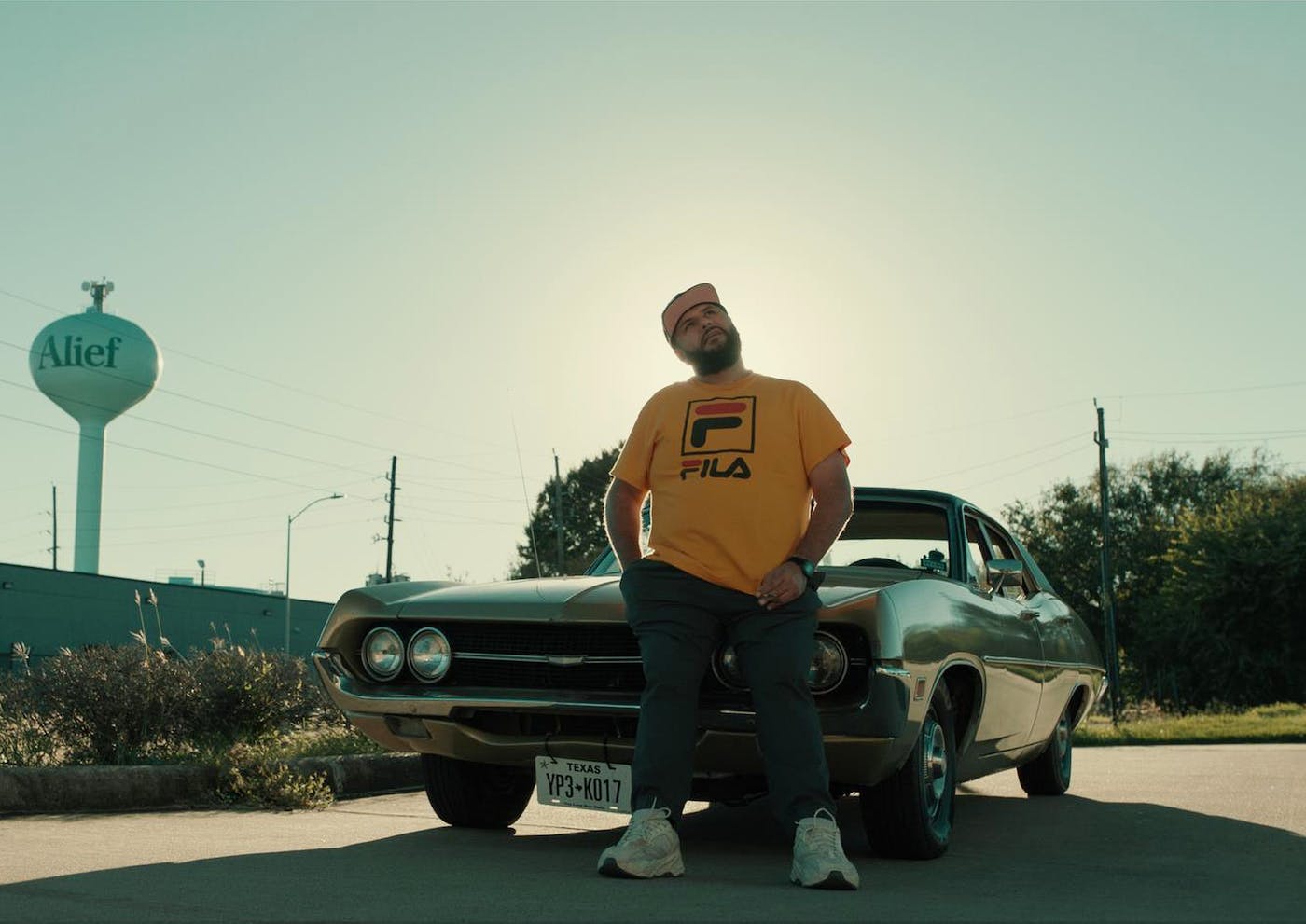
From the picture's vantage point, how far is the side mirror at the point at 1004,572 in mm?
6527

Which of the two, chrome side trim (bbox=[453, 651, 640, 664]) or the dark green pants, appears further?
chrome side trim (bbox=[453, 651, 640, 664])

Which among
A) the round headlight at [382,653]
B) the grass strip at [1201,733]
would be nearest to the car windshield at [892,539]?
the round headlight at [382,653]

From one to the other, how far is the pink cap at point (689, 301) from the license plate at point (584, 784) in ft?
4.97

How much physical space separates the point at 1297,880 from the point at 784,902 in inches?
75.0

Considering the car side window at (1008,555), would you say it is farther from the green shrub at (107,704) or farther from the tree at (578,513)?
the tree at (578,513)

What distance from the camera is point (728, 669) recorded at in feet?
17.1

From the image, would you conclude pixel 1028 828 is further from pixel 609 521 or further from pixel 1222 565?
pixel 1222 565

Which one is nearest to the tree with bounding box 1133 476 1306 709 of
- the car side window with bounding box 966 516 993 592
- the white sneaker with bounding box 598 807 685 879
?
the car side window with bounding box 966 516 993 592

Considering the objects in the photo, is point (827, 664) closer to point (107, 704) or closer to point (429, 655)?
point (429, 655)

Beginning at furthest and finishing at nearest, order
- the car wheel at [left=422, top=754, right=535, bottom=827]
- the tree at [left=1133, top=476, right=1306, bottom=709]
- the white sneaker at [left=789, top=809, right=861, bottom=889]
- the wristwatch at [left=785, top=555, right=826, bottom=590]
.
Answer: the tree at [left=1133, top=476, right=1306, bottom=709] < the car wheel at [left=422, top=754, right=535, bottom=827] < the wristwatch at [left=785, top=555, right=826, bottom=590] < the white sneaker at [left=789, top=809, right=861, bottom=889]

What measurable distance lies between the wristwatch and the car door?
4.81 feet

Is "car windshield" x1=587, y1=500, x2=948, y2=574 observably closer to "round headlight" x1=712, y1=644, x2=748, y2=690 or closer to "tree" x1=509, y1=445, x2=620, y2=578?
"round headlight" x1=712, y1=644, x2=748, y2=690

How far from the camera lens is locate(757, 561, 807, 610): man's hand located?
4.71 meters

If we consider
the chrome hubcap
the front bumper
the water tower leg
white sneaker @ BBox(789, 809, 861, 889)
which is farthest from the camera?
the water tower leg
